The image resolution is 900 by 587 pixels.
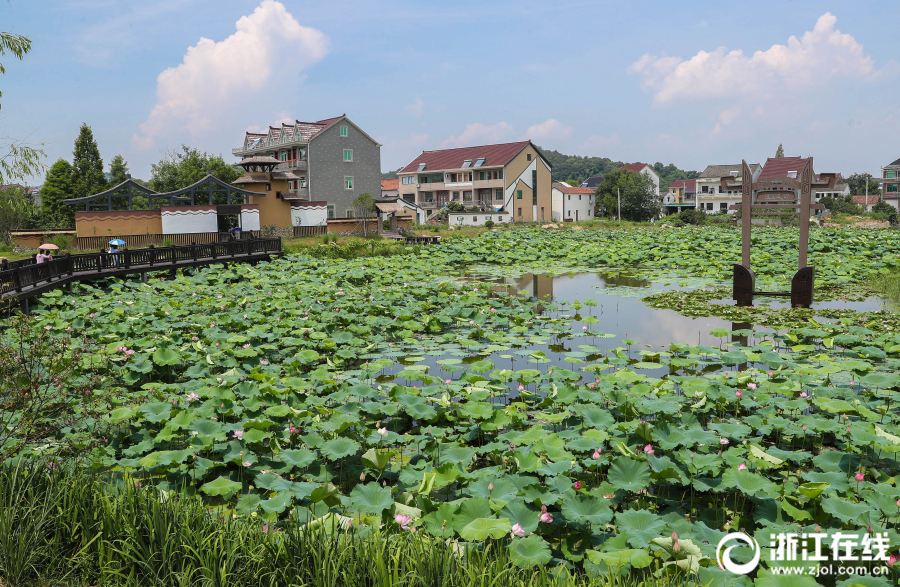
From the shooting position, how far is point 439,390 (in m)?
6.32

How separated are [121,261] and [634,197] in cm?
4878

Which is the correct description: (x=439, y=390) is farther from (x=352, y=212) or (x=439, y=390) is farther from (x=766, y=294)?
Result: (x=352, y=212)

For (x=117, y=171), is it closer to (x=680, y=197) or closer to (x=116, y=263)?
(x=116, y=263)

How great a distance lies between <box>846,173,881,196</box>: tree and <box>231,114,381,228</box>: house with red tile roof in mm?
68470

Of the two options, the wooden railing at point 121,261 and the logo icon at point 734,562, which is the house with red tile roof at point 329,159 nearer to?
the wooden railing at point 121,261

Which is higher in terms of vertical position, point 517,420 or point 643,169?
point 643,169

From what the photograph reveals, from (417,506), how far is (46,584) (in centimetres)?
218

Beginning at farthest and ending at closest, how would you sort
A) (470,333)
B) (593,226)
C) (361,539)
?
(593,226)
(470,333)
(361,539)

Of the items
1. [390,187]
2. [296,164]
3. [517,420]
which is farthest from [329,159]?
[517,420]

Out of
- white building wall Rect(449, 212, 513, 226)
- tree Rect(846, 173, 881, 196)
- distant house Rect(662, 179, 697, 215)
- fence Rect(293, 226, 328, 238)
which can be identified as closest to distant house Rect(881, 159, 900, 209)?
tree Rect(846, 173, 881, 196)

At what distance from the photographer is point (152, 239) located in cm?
2630

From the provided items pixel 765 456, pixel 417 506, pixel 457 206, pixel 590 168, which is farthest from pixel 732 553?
pixel 590 168

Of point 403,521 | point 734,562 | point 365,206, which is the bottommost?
point 734,562

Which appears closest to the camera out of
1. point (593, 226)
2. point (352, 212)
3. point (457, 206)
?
point (352, 212)
